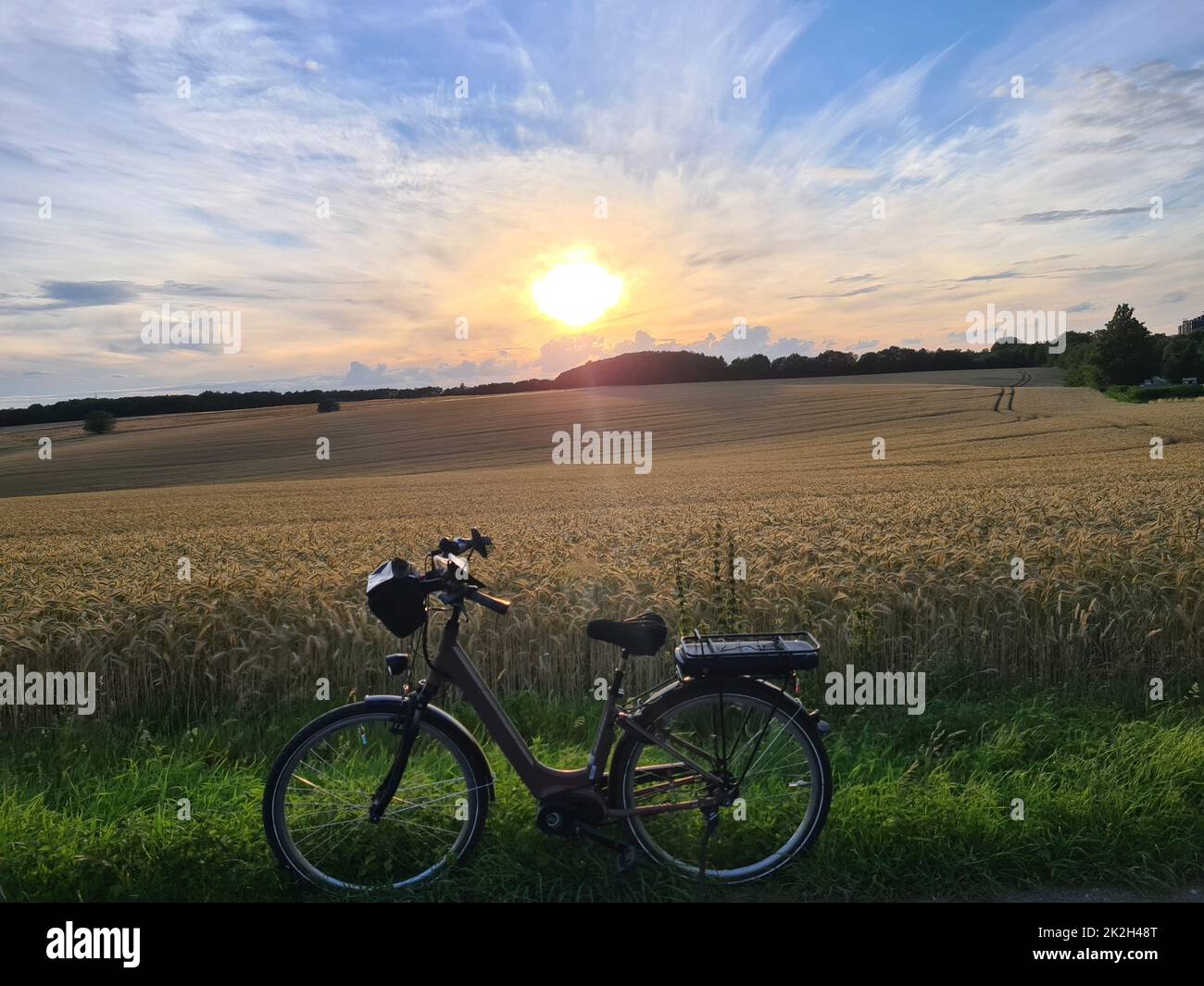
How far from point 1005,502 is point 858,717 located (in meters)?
10.3

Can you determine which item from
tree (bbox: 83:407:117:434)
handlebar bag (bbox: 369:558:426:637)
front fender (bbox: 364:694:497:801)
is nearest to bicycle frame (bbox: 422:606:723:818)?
front fender (bbox: 364:694:497:801)

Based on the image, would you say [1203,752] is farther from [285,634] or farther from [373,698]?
[285,634]

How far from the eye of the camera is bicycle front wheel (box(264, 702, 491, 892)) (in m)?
4.26

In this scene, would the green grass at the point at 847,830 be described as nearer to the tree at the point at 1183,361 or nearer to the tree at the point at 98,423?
the tree at the point at 98,423

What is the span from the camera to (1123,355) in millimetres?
83875

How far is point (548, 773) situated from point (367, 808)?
3.52 ft

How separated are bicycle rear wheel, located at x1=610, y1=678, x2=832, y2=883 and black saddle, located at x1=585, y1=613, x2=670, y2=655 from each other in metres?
0.33

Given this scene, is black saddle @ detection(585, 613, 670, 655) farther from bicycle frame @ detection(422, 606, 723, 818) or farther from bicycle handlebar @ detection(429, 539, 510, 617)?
bicycle handlebar @ detection(429, 539, 510, 617)

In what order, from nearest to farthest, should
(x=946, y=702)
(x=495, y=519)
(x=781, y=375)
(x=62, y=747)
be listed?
(x=62, y=747)
(x=946, y=702)
(x=495, y=519)
(x=781, y=375)

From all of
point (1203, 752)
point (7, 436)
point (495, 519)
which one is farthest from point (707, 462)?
point (7, 436)

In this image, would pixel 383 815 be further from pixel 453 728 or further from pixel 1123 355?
pixel 1123 355

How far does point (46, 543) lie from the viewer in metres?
20.1

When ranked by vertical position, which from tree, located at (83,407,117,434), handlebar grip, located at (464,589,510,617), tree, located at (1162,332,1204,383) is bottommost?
handlebar grip, located at (464,589,510,617)

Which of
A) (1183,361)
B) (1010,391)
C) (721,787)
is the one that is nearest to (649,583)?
(721,787)
